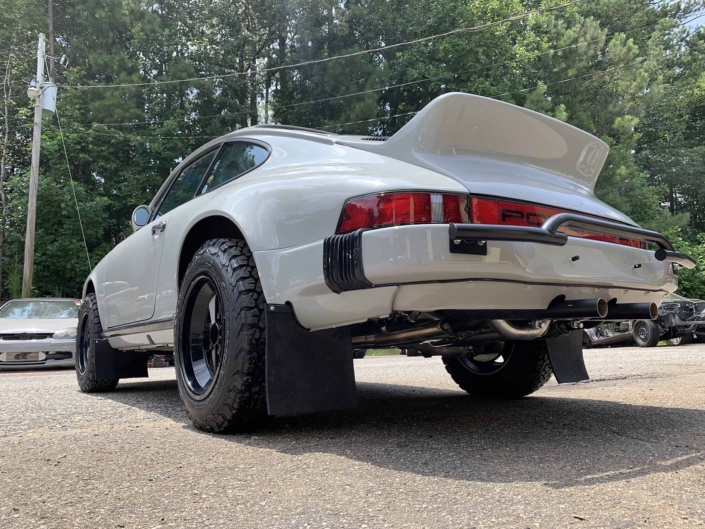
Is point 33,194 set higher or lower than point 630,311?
higher

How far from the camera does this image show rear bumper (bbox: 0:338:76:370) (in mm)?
9453

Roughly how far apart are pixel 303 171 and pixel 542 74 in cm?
2221

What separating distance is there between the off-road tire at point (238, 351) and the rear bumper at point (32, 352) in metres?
7.57

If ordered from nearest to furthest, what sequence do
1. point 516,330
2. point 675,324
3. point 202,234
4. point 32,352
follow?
point 516,330, point 202,234, point 32,352, point 675,324

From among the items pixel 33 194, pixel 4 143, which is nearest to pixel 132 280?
pixel 33 194

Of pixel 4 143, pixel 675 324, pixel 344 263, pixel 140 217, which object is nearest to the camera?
pixel 344 263

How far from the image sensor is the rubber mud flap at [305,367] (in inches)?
101

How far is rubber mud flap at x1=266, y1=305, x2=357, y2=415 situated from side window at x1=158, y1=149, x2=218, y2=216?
1554 millimetres

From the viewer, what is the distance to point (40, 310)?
1077cm

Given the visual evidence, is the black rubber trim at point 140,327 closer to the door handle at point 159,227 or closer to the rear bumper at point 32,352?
the door handle at point 159,227

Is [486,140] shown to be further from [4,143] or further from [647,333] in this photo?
[4,143]

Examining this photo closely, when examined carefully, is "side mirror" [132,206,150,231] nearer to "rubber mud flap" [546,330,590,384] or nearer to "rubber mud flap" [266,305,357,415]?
"rubber mud flap" [266,305,357,415]

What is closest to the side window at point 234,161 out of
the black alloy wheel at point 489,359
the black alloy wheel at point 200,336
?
the black alloy wheel at point 200,336

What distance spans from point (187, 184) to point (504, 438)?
258 cm
